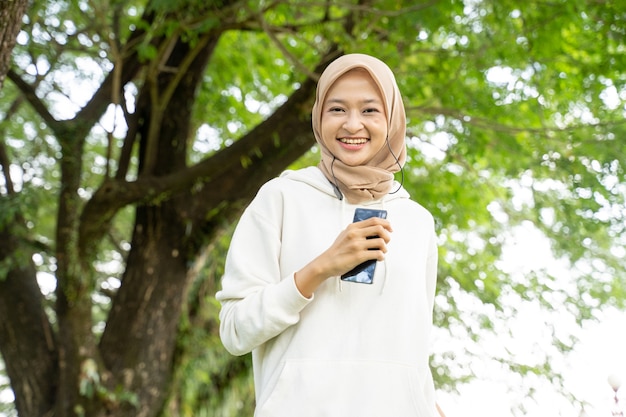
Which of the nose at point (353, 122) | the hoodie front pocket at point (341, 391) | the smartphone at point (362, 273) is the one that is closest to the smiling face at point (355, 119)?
the nose at point (353, 122)

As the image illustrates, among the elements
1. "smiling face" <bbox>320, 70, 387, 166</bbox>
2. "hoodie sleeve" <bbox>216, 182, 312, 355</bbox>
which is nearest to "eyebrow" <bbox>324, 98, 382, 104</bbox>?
"smiling face" <bbox>320, 70, 387, 166</bbox>

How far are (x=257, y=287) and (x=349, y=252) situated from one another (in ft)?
0.94

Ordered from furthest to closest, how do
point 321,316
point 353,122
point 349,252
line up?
point 353,122 → point 321,316 → point 349,252

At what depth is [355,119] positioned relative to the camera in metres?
2.02

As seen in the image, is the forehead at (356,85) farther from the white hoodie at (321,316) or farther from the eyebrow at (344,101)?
the white hoodie at (321,316)

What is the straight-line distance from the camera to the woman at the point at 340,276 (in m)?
1.80

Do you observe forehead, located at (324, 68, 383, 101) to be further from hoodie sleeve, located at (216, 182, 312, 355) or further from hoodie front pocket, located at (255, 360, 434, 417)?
hoodie front pocket, located at (255, 360, 434, 417)

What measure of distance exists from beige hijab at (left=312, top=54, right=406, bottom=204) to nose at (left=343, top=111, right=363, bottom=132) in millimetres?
80

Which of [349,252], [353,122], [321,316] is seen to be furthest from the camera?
[353,122]

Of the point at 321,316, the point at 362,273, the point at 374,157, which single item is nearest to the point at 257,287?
the point at 321,316

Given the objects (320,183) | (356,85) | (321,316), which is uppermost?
(356,85)

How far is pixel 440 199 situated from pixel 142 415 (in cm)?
336

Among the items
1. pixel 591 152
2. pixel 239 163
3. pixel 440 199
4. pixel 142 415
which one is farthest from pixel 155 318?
pixel 591 152

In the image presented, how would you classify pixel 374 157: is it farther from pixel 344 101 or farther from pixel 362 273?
pixel 362 273
